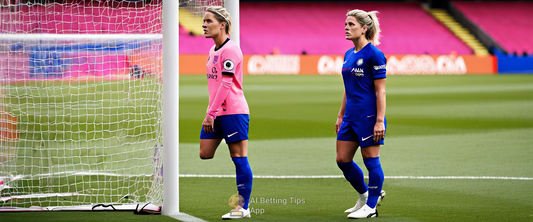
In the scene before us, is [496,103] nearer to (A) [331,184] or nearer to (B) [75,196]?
(A) [331,184]

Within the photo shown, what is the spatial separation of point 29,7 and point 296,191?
10.6 ft

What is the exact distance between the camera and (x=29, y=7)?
6.11 metres

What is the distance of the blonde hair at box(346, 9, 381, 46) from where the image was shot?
15.2 feet

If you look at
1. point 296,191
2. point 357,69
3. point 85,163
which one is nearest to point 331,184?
point 296,191

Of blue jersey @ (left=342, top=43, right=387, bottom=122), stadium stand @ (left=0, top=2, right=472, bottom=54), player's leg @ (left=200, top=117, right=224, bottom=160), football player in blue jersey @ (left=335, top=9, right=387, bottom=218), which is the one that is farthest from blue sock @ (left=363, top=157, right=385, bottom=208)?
stadium stand @ (left=0, top=2, right=472, bottom=54)

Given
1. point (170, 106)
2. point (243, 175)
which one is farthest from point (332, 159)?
point (170, 106)

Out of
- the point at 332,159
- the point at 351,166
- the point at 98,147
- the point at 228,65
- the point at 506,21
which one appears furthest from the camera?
the point at 506,21

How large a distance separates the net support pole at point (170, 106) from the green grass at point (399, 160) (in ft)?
0.81

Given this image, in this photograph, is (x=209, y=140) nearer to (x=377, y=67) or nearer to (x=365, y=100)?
(x=365, y=100)

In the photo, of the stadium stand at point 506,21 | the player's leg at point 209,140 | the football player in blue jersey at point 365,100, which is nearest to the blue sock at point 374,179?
the football player in blue jersey at point 365,100

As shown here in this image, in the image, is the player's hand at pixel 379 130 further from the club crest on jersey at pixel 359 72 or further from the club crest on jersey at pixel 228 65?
the club crest on jersey at pixel 228 65

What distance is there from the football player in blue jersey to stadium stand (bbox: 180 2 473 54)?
101ft

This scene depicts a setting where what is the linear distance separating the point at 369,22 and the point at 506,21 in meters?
42.0

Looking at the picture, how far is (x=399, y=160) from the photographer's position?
7.99 metres
